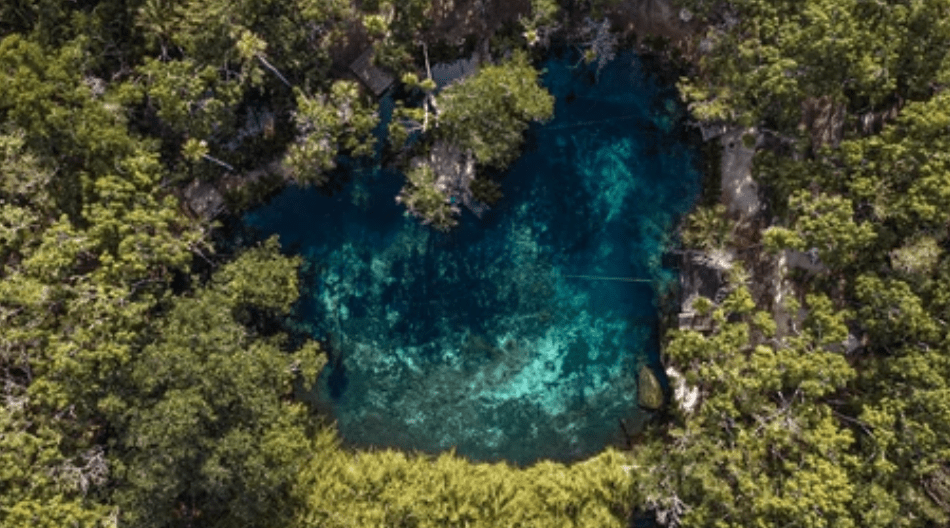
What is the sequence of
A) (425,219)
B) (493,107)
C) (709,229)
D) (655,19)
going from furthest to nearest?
1. (655,19)
2. (425,219)
3. (709,229)
4. (493,107)

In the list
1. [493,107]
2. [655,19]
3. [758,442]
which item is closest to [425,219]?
[493,107]

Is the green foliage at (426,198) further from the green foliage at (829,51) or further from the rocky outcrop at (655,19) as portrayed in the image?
the green foliage at (829,51)

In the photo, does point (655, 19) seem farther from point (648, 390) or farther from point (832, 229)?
point (648, 390)

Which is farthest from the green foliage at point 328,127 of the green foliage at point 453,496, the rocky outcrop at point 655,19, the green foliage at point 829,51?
the green foliage at point 829,51

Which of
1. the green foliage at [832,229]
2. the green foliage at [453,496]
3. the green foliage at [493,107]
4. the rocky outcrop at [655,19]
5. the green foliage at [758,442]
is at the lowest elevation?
the green foliage at [453,496]

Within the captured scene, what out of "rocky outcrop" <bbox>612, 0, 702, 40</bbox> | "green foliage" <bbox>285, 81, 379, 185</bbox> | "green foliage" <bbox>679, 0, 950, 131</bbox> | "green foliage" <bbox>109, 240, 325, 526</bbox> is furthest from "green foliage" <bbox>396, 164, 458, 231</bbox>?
"green foliage" <bbox>679, 0, 950, 131</bbox>

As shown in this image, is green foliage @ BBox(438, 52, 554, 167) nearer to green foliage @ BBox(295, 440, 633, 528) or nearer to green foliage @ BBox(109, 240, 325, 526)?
green foliage @ BBox(109, 240, 325, 526)

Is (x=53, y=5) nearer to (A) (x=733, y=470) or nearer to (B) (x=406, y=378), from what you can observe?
(B) (x=406, y=378)
